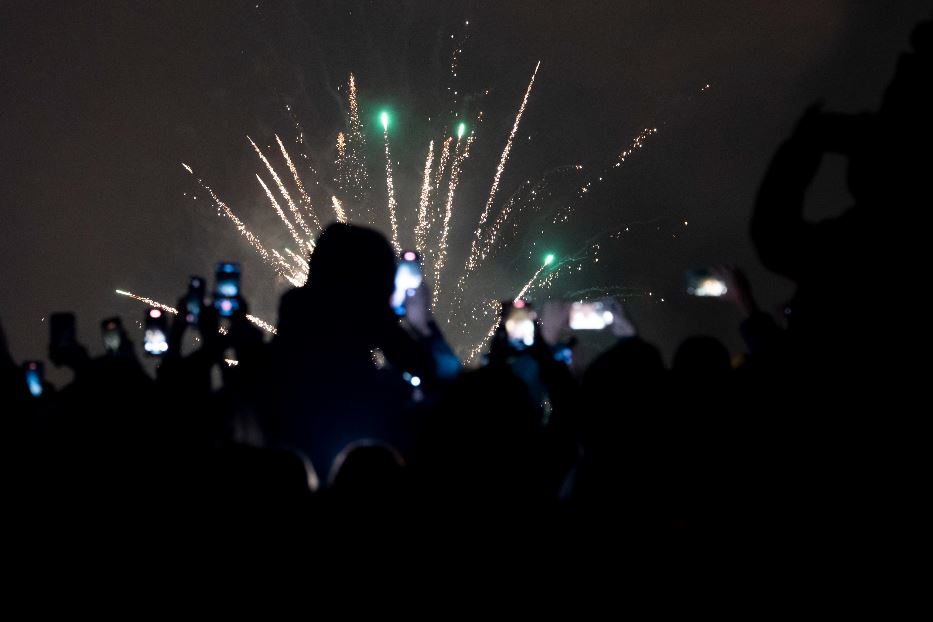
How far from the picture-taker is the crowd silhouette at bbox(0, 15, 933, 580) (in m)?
2.16

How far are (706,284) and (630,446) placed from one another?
256 centimetres

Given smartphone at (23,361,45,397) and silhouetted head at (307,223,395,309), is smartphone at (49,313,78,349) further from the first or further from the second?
silhouetted head at (307,223,395,309)

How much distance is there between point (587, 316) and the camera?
5691mm

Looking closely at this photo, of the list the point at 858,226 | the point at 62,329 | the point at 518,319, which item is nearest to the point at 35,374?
the point at 62,329

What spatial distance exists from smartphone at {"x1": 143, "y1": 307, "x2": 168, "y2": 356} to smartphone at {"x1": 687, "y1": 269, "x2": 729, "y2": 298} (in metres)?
4.80

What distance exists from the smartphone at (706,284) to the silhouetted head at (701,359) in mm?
1738

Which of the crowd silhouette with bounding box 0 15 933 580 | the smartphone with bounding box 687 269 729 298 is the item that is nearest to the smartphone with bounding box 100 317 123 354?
the crowd silhouette with bounding box 0 15 933 580

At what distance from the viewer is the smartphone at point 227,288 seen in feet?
15.9

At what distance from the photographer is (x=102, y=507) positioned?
221 centimetres

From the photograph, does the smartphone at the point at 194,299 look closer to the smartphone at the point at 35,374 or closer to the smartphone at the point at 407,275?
the smartphone at the point at 407,275

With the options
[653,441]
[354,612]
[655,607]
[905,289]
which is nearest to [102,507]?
[354,612]

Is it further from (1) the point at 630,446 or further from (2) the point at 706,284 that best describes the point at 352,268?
(2) the point at 706,284

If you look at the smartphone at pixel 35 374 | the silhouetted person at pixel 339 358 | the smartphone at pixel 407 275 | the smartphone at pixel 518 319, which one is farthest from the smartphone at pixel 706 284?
the smartphone at pixel 35 374

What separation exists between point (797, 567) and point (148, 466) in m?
2.15
